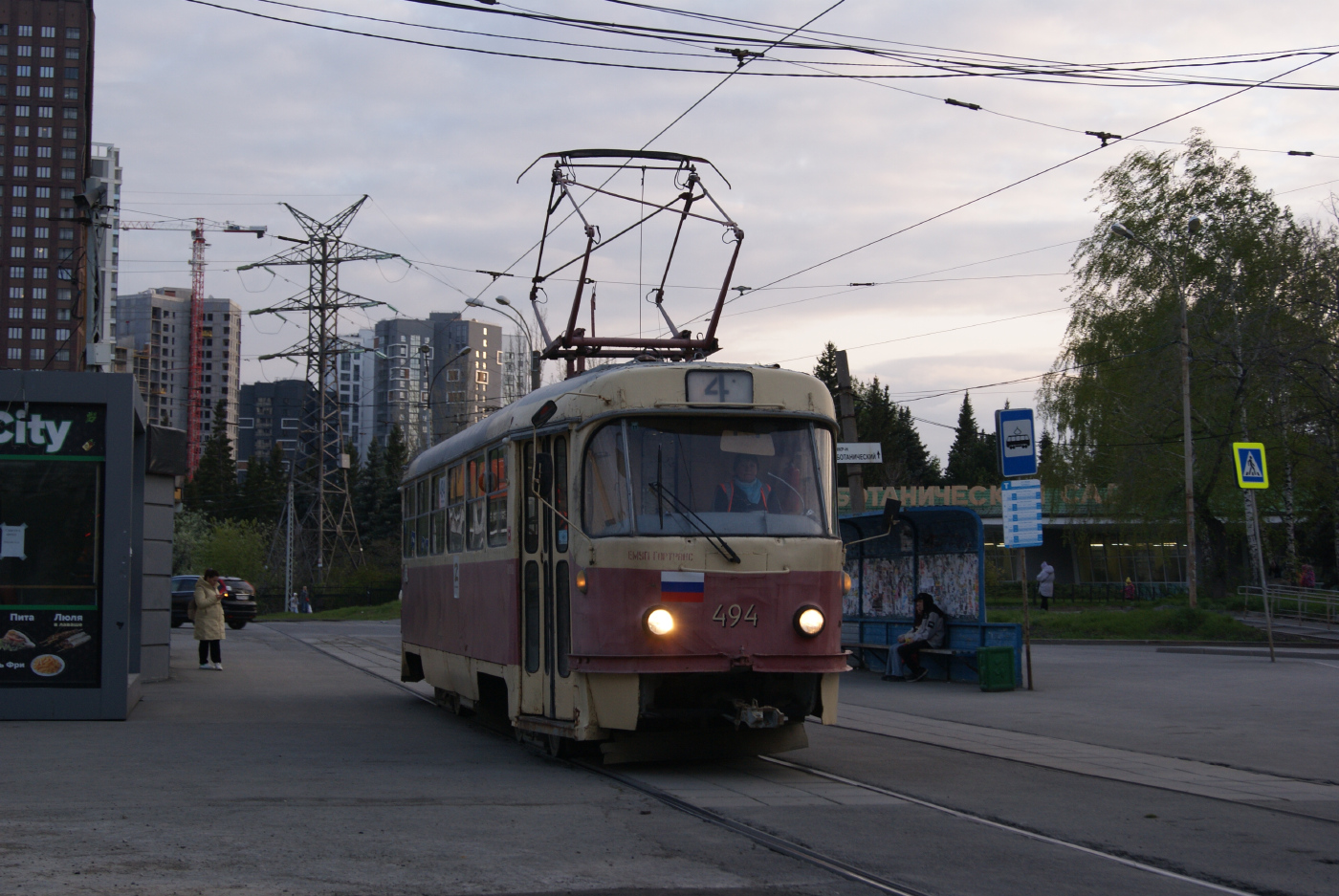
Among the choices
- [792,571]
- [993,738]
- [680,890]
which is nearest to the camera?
[680,890]

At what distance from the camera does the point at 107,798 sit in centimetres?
852

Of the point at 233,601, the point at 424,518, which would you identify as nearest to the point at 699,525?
the point at 424,518

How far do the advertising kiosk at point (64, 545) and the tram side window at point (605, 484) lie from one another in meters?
6.10

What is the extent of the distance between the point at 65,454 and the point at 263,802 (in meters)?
6.75

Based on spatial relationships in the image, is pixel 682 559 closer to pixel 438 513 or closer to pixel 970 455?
pixel 438 513

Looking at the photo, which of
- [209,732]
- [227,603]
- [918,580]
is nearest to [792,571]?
[209,732]

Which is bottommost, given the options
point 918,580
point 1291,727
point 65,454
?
point 1291,727

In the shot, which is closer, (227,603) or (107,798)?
Answer: (107,798)

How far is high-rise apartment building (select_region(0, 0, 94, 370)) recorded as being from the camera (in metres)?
119

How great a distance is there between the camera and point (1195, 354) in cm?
3797

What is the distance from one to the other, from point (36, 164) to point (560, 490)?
418 ft

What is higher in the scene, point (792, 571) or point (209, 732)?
point (792, 571)

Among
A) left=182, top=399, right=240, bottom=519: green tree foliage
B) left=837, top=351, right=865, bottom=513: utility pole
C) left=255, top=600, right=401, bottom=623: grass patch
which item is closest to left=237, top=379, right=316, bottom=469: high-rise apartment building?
left=182, top=399, right=240, bottom=519: green tree foliage

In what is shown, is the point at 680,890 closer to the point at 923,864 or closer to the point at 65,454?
the point at 923,864
